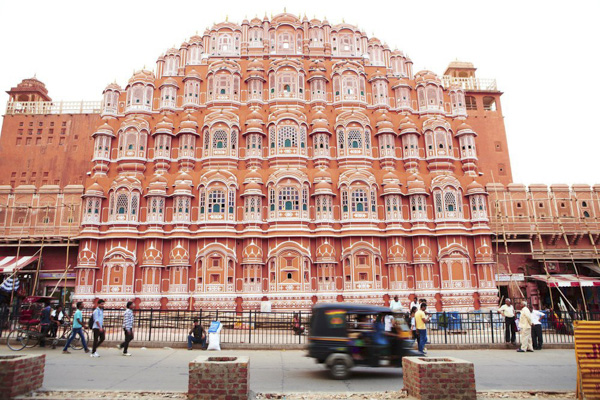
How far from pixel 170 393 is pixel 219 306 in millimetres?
20206

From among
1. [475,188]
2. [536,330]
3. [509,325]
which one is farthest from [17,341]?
[475,188]

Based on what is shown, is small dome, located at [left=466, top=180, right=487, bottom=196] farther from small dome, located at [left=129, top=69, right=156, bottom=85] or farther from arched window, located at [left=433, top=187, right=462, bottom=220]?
small dome, located at [left=129, top=69, right=156, bottom=85]

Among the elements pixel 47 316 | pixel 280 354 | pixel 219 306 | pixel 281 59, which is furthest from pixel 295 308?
pixel 281 59

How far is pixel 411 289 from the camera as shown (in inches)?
1187

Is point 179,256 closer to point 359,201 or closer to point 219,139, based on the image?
point 219,139

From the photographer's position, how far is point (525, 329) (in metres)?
16.6

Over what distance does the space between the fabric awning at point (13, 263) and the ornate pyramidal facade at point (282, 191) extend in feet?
12.3

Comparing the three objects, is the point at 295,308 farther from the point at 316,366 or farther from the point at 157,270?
the point at 316,366

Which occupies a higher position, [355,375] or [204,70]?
[204,70]

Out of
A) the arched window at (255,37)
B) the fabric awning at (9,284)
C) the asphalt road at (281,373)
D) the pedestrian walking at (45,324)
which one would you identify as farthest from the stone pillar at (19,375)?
the arched window at (255,37)

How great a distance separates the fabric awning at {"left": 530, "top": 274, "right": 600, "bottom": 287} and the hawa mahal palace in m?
1.04

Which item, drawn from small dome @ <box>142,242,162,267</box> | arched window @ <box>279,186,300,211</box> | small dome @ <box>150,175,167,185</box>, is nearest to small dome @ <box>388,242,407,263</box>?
arched window @ <box>279,186,300,211</box>

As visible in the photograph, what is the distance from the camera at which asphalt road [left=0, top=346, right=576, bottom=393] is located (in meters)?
10.5

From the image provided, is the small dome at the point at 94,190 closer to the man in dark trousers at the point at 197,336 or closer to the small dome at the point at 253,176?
the small dome at the point at 253,176
